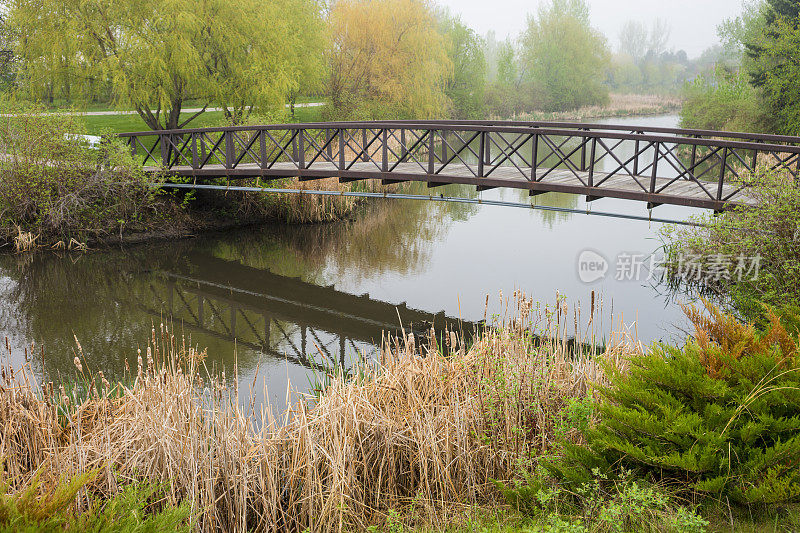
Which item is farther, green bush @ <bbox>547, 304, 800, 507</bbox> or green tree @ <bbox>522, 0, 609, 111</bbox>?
green tree @ <bbox>522, 0, 609, 111</bbox>

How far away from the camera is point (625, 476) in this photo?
387 cm

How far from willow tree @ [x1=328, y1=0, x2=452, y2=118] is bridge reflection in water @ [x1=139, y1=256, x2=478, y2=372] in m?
17.7

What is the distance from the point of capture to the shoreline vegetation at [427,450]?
12.0 ft

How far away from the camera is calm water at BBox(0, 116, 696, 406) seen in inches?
384

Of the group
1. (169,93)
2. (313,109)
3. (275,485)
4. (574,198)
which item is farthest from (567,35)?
(275,485)

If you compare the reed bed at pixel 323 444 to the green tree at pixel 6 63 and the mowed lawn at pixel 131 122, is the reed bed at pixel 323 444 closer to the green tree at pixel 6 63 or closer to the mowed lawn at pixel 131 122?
the mowed lawn at pixel 131 122

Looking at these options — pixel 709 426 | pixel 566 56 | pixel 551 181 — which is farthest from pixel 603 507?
pixel 566 56

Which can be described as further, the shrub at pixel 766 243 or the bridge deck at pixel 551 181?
the bridge deck at pixel 551 181

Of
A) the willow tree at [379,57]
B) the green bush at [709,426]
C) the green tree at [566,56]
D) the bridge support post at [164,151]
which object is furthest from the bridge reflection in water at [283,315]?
the green tree at [566,56]

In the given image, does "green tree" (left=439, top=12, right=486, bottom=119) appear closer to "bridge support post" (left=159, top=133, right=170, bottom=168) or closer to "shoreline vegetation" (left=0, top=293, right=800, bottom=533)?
"bridge support post" (left=159, top=133, right=170, bottom=168)

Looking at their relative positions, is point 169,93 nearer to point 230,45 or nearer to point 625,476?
point 230,45

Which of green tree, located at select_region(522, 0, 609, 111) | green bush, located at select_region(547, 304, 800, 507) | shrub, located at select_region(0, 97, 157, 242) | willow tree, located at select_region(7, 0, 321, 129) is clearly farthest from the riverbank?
green bush, located at select_region(547, 304, 800, 507)

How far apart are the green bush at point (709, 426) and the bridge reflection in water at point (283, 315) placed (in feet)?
16.3

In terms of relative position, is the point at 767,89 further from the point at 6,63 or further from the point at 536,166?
the point at 6,63
